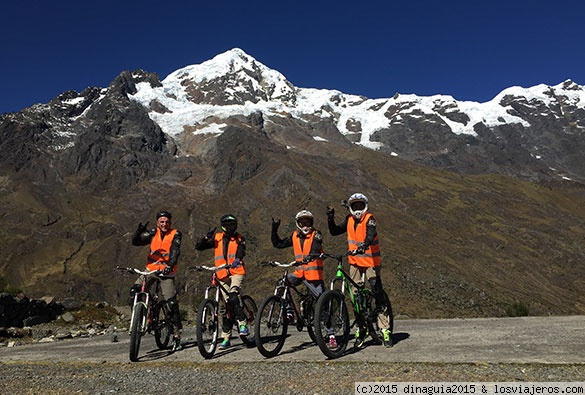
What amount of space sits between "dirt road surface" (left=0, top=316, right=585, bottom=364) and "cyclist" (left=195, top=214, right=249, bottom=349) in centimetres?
52

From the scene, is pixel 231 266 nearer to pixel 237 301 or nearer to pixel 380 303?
pixel 237 301

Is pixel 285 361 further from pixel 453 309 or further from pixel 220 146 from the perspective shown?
pixel 220 146

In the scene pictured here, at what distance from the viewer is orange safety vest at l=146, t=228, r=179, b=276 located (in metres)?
10.9

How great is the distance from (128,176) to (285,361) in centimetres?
16950

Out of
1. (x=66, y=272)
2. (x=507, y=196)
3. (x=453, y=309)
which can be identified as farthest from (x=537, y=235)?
(x=66, y=272)

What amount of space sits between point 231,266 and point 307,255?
1.75 m

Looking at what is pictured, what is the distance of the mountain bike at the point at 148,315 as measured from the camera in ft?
32.7

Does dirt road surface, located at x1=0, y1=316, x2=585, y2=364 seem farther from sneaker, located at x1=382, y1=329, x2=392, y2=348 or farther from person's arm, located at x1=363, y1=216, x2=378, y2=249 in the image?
person's arm, located at x1=363, y1=216, x2=378, y2=249

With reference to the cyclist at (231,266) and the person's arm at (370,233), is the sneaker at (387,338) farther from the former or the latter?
the cyclist at (231,266)

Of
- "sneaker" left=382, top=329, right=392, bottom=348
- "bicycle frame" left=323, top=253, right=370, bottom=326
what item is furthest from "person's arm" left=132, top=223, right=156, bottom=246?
"sneaker" left=382, top=329, right=392, bottom=348

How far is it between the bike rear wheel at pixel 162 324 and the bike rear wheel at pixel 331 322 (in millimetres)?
3828

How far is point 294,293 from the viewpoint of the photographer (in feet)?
34.4

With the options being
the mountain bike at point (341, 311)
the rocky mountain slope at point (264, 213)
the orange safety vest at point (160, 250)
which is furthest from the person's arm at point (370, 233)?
the rocky mountain slope at point (264, 213)

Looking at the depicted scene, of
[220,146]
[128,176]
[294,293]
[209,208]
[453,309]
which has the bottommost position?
[453,309]
